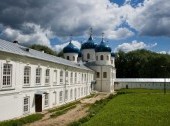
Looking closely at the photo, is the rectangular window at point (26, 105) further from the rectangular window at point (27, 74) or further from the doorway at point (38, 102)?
the doorway at point (38, 102)

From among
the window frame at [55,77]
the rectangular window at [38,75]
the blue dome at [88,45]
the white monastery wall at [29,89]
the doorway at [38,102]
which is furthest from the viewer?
the blue dome at [88,45]

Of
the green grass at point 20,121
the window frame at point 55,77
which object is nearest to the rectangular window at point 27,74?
the green grass at point 20,121

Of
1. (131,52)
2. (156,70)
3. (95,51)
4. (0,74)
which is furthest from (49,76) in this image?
(131,52)

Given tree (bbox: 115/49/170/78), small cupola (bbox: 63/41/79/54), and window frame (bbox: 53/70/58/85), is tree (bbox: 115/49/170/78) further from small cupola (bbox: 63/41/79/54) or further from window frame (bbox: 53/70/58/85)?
window frame (bbox: 53/70/58/85)

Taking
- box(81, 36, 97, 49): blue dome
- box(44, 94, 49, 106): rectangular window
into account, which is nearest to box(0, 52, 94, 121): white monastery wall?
box(44, 94, 49, 106): rectangular window

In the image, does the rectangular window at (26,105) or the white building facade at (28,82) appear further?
the rectangular window at (26,105)

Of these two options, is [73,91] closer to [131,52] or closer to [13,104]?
[13,104]

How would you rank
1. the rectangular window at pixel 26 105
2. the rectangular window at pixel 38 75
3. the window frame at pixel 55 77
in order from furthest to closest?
the window frame at pixel 55 77
the rectangular window at pixel 38 75
the rectangular window at pixel 26 105

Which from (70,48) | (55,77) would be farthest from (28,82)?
(70,48)

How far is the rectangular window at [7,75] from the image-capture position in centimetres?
2264

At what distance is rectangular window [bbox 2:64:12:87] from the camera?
74.3 feet

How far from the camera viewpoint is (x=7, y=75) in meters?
23.0

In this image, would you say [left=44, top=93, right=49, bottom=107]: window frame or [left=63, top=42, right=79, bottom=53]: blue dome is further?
[left=63, top=42, right=79, bottom=53]: blue dome

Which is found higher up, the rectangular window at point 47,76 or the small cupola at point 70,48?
the small cupola at point 70,48
